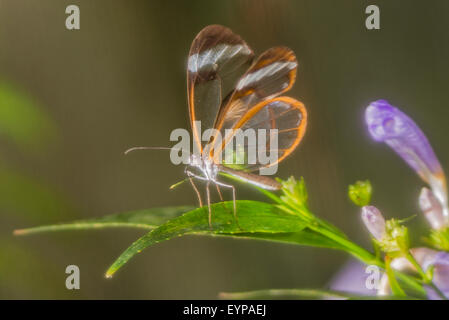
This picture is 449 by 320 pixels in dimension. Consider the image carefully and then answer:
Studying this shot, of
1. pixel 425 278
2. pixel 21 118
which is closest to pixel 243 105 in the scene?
pixel 425 278

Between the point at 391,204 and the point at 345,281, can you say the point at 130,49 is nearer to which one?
the point at 391,204

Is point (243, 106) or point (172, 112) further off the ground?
point (172, 112)

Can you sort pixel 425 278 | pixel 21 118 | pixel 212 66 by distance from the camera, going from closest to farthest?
pixel 425 278, pixel 212 66, pixel 21 118

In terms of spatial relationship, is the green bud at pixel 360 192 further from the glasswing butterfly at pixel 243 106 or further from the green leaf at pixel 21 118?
the green leaf at pixel 21 118

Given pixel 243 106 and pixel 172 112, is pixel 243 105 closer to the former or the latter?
pixel 243 106

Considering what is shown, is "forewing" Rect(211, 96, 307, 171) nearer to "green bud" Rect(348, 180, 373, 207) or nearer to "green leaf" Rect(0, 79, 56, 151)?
"green bud" Rect(348, 180, 373, 207)

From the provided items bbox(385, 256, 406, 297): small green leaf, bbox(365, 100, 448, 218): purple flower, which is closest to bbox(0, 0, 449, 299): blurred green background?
bbox(365, 100, 448, 218): purple flower

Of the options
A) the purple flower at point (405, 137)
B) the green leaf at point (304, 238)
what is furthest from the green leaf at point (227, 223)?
the purple flower at point (405, 137)
